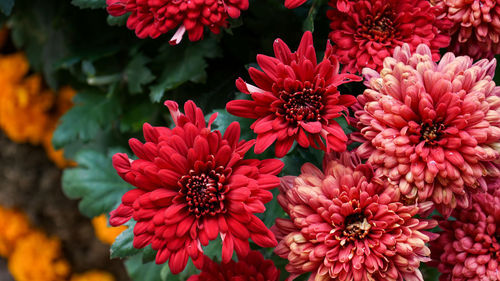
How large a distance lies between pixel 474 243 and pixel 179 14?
41 centimetres

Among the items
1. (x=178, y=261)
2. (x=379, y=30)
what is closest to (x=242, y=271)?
(x=178, y=261)

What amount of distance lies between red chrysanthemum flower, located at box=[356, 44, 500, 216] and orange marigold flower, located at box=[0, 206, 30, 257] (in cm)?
105

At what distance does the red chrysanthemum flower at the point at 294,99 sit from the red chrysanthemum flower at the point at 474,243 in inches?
6.7

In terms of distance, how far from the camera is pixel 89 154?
33.4 inches

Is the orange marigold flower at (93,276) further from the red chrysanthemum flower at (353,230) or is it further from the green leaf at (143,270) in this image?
the red chrysanthemum flower at (353,230)

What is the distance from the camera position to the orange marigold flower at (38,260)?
1112mm

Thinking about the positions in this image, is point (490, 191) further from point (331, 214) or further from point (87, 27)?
point (87, 27)

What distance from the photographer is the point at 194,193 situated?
449mm

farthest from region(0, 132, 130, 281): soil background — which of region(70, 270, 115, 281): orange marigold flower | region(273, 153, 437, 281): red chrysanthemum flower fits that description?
region(273, 153, 437, 281): red chrysanthemum flower

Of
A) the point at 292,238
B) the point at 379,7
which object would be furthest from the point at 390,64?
the point at 292,238

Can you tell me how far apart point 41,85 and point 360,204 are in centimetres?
88

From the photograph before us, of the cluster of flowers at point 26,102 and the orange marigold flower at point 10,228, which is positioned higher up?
the cluster of flowers at point 26,102

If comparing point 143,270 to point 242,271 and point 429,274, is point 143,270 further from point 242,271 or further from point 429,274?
point 429,274

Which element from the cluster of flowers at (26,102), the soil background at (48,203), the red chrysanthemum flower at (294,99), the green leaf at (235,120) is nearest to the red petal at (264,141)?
the red chrysanthemum flower at (294,99)
